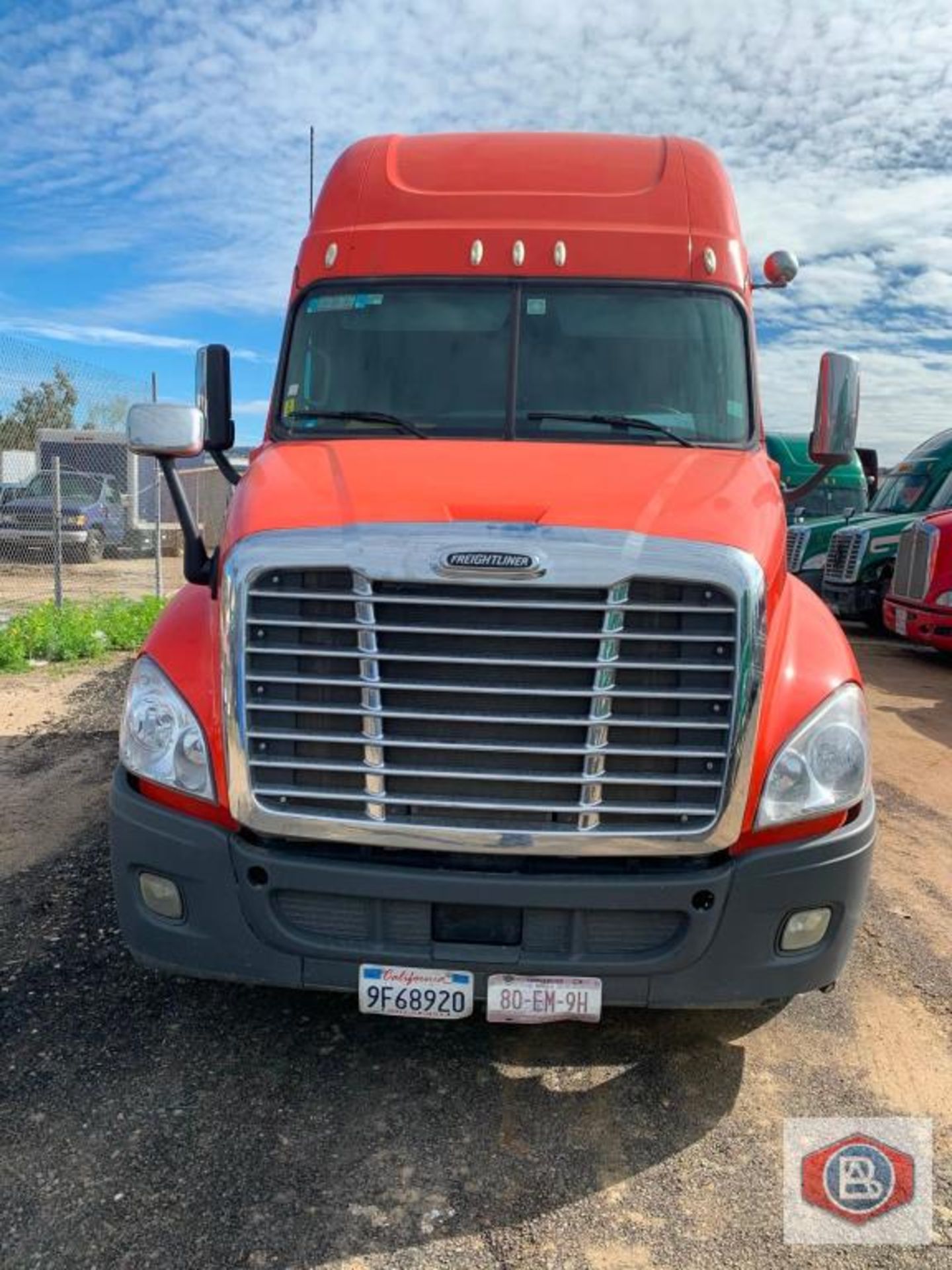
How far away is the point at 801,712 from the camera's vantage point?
2.98 metres

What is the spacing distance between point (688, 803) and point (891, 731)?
19.6 ft

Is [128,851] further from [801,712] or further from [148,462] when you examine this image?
[148,462]

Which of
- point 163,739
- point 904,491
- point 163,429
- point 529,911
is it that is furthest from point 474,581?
point 904,491

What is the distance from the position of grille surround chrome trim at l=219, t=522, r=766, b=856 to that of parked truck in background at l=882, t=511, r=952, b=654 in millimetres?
9040

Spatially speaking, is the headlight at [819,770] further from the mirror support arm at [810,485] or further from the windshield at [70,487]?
the windshield at [70,487]

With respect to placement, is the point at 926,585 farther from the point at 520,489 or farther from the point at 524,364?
the point at 520,489

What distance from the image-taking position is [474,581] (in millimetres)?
2844

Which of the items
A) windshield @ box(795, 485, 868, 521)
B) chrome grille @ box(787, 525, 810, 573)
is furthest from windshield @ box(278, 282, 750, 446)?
windshield @ box(795, 485, 868, 521)

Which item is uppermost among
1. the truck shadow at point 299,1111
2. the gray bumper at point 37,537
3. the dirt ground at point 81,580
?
the truck shadow at point 299,1111

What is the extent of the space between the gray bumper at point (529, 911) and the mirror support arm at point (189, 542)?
39.9 inches

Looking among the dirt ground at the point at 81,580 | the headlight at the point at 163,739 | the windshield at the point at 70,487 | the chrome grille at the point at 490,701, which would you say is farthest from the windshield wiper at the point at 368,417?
the windshield at the point at 70,487

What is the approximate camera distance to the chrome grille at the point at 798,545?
15.6 meters

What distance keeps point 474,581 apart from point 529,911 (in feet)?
3.11

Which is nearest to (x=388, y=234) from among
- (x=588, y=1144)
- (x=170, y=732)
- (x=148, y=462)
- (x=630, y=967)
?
(x=170, y=732)
